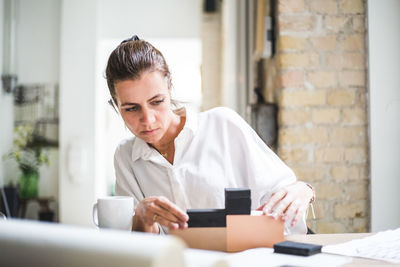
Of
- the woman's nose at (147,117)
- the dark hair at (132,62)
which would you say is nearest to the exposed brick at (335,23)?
the dark hair at (132,62)

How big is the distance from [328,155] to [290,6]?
2.56 ft

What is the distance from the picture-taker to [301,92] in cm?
215

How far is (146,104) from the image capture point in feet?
4.41

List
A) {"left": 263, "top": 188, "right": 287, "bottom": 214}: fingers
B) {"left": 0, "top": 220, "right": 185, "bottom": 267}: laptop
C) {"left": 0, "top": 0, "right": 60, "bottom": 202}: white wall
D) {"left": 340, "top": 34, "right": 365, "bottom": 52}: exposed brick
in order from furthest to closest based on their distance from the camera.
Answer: {"left": 0, "top": 0, "right": 60, "bottom": 202}: white wall < {"left": 340, "top": 34, "right": 365, "bottom": 52}: exposed brick < {"left": 263, "top": 188, "right": 287, "bottom": 214}: fingers < {"left": 0, "top": 220, "right": 185, "bottom": 267}: laptop

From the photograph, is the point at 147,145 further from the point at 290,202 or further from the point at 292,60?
the point at 292,60

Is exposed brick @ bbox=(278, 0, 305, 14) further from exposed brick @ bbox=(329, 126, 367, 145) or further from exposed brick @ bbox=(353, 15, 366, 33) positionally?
exposed brick @ bbox=(329, 126, 367, 145)

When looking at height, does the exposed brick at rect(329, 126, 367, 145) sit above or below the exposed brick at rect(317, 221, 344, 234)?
above

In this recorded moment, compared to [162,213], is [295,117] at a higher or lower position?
higher

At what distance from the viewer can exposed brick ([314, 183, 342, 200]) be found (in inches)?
83.3

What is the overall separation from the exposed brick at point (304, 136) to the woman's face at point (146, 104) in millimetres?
903

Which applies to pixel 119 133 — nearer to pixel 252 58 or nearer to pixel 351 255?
pixel 252 58

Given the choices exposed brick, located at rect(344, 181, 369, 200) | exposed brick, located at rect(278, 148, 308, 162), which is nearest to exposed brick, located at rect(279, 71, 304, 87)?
exposed brick, located at rect(278, 148, 308, 162)

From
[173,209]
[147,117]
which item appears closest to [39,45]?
[147,117]

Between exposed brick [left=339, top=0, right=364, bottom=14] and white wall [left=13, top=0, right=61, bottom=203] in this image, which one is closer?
exposed brick [left=339, top=0, right=364, bottom=14]
